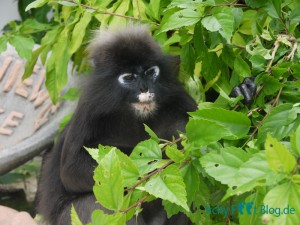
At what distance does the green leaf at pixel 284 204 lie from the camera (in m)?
0.93

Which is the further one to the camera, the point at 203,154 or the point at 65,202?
the point at 65,202

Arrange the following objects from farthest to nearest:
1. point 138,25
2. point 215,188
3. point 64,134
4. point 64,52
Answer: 1. point 64,52
2. point 64,134
3. point 138,25
4. point 215,188

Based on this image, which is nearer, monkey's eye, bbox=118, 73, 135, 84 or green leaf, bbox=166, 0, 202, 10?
green leaf, bbox=166, 0, 202, 10

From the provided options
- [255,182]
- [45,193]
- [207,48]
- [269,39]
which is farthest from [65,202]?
[255,182]

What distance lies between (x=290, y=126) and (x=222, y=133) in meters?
0.18

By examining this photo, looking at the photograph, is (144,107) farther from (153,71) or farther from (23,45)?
(23,45)

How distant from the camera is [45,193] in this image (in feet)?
7.97

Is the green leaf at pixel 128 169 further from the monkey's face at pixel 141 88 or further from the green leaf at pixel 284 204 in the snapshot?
the monkey's face at pixel 141 88

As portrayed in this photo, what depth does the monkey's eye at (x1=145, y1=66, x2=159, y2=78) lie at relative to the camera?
212cm

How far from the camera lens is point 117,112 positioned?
2.19 m

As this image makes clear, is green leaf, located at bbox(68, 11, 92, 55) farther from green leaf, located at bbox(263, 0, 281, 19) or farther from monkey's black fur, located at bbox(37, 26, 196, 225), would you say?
green leaf, located at bbox(263, 0, 281, 19)

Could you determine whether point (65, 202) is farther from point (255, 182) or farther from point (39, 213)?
point (255, 182)

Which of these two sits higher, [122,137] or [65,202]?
[122,137]

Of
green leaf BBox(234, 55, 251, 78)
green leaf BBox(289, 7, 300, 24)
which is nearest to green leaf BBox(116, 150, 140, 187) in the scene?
green leaf BBox(234, 55, 251, 78)
